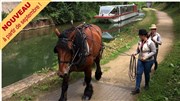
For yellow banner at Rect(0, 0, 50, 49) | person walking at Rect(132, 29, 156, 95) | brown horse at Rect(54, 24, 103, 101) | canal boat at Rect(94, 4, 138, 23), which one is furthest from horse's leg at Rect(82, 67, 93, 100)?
canal boat at Rect(94, 4, 138, 23)

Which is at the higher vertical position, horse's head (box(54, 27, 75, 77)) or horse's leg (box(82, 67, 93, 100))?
horse's head (box(54, 27, 75, 77))

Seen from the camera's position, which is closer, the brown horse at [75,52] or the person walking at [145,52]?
the brown horse at [75,52]

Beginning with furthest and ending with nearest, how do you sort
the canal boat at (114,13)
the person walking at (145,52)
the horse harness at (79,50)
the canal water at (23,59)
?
1. the canal boat at (114,13)
2. the canal water at (23,59)
3. the person walking at (145,52)
4. the horse harness at (79,50)

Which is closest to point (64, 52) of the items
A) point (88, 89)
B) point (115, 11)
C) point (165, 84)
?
point (88, 89)

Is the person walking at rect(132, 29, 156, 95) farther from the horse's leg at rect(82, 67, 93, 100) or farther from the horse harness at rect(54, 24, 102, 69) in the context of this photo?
the horse harness at rect(54, 24, 102, 69)

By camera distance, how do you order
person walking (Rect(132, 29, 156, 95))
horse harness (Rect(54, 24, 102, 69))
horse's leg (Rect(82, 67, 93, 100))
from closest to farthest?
horse harness (Rect(54, 24, 102, 69))
person walking (Rect(132, 29, 156, 95))
horse's leg (Rect(82, 67, 93, 100))

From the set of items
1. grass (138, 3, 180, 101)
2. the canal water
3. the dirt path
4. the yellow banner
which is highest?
the yellow banner

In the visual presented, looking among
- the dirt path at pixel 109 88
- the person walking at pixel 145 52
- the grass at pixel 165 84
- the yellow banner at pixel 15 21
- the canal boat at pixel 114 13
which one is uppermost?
the yellow banner at pixel 15 21

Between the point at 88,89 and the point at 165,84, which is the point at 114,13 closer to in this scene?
the point at 165,84

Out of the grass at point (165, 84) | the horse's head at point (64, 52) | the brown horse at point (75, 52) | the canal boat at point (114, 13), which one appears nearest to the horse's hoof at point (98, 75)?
the brown horse at point (75, 52)

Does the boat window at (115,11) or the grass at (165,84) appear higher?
the grass at (165,84)

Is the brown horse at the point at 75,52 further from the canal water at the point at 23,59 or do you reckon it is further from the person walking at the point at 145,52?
the canal water at the point at 23,59

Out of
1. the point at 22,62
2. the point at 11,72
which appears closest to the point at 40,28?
the point at 22,62

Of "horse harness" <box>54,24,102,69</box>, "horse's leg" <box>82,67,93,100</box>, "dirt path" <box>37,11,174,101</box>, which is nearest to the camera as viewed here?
"horse harness" <box>54,24,102,69</box>
